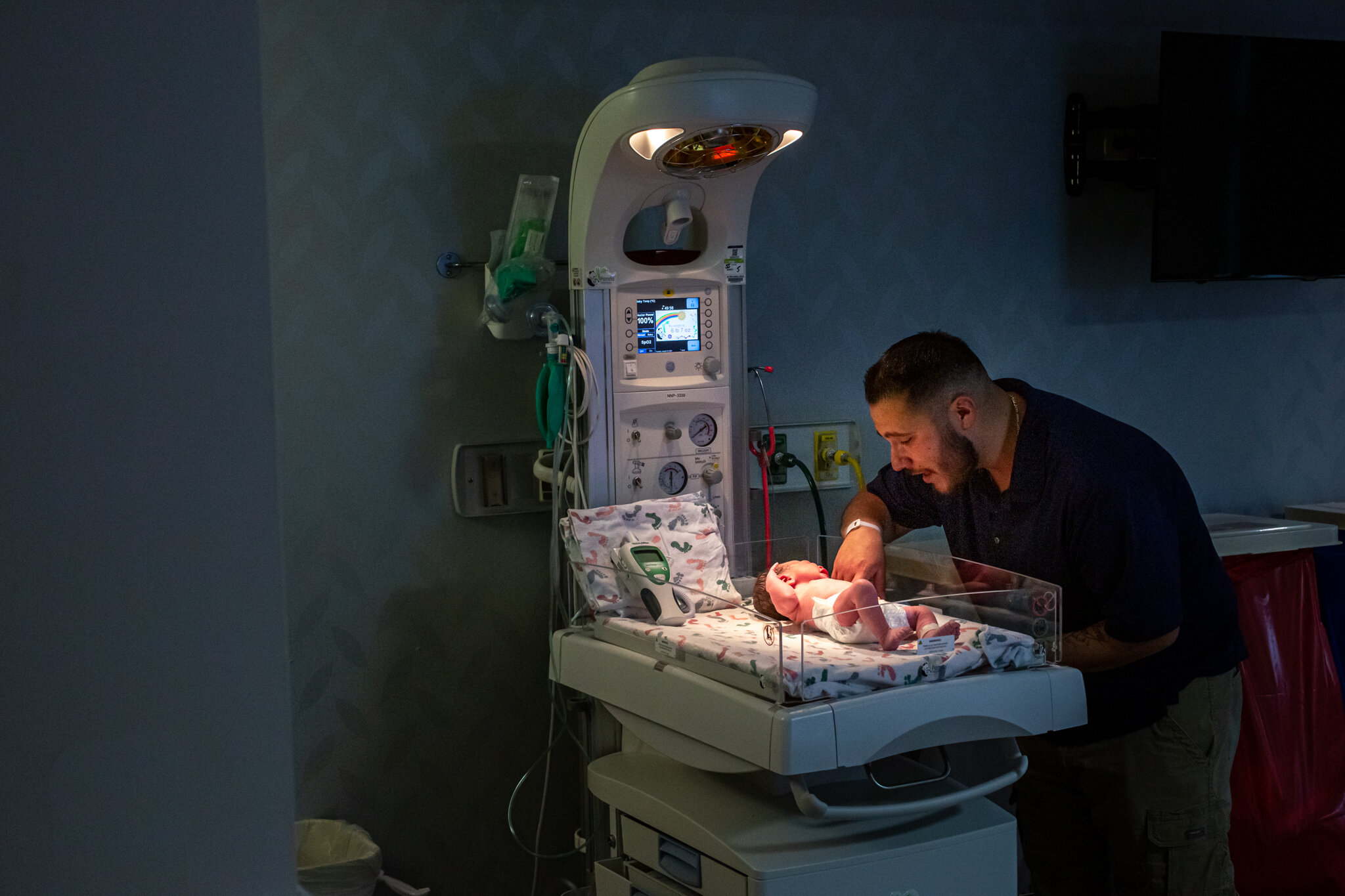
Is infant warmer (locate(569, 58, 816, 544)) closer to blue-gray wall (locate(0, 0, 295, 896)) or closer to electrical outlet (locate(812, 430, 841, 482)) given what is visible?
electrical outlet (locate(812, 430, 841, 482))

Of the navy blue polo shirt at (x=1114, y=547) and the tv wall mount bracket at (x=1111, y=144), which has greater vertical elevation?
the tv wall mount bracket at (x=1111, y=144)

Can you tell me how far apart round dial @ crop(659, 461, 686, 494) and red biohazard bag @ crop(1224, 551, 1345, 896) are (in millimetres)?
1478

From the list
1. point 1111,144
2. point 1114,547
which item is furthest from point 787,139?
point 1111,144

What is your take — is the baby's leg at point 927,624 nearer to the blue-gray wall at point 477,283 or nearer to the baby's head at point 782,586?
the baby's head at point 782,586

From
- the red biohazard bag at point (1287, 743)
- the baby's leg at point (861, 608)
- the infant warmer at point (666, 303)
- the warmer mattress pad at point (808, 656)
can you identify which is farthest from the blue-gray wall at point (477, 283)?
the baby's leg at point (861, 608)

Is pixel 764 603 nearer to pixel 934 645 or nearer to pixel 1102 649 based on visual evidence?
pixel 934 645

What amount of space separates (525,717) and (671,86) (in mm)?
1551

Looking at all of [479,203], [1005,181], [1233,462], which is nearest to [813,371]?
[1005,181]

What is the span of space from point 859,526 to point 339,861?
132cm

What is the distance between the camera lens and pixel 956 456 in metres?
2.04

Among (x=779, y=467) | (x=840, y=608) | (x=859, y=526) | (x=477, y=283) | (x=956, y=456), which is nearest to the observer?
(x=840, y=608)

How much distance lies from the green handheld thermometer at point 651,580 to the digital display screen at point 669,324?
0.45m

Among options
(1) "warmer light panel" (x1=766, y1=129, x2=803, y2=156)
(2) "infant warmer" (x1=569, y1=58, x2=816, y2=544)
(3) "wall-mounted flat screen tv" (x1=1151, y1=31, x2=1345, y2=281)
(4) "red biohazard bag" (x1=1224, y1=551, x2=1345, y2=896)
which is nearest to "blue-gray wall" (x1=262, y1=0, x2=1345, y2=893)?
(3) "wall-mounted flat screen tv" (x1=1151, y1=31, x2=1345, y2=281)

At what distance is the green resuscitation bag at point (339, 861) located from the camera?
226 cm
